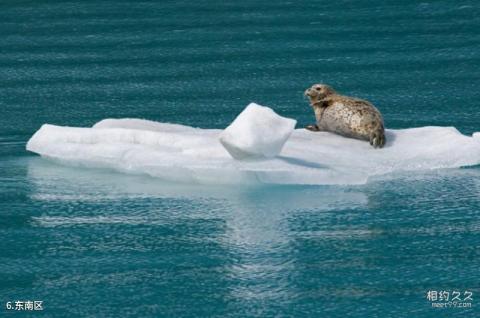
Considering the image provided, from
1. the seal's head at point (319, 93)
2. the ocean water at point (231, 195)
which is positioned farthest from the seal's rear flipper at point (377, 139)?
the seal's head at point (319, 93)

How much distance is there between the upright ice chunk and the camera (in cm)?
1073

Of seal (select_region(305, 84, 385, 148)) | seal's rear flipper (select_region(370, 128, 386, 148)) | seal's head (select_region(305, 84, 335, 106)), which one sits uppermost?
seal's head (select_region(305, 84, 335, 106))

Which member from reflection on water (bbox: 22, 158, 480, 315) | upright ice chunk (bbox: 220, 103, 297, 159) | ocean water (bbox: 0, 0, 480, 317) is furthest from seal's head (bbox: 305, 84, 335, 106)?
upright ice chunk (bbox: 220, 103, 297, 159)

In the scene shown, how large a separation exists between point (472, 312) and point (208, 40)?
9.55 m

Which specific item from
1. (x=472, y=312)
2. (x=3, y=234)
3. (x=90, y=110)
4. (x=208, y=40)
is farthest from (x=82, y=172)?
(x=208, y=40)

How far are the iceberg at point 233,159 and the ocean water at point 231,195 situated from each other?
0.12 metres

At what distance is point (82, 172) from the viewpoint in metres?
11.6

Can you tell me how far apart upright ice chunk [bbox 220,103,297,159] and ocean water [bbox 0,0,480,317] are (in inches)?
12.1

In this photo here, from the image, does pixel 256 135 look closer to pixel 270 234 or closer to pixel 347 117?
pixel 270 234

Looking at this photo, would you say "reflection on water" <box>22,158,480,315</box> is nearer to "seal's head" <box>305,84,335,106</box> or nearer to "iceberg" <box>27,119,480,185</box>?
"iceberg" <box>27,119,480,185</box>

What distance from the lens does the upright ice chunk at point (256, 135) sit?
35.2 feet

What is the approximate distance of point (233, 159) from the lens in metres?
11.0

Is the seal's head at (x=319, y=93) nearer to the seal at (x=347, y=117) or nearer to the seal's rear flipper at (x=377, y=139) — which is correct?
the seal at (x=347, y=117)

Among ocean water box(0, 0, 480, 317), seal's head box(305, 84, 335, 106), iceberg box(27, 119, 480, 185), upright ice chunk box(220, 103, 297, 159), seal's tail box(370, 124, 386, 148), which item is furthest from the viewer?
seal's head box(305, 84, 335, 106)
